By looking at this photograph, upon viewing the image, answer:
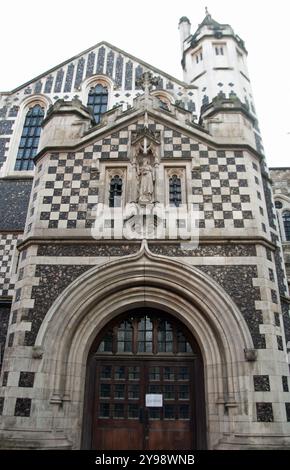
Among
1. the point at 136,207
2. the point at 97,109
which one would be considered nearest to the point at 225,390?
the point at 136,207

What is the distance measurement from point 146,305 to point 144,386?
1787mm

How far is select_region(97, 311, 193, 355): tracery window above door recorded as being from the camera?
831 centimetres

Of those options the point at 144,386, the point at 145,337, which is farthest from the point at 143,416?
the point at 145,337

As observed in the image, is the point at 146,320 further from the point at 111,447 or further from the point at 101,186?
the point at 101,186

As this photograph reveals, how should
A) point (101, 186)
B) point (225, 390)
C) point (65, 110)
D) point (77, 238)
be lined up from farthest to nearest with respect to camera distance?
point (65, 110), point (101, 186), point (77, 238), point (225, 390)

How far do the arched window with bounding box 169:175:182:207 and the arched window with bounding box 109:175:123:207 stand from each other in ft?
4.36

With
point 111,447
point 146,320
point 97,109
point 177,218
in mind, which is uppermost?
point 97,109

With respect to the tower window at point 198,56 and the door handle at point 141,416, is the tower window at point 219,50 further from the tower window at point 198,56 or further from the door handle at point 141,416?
the door handle at point 141,416

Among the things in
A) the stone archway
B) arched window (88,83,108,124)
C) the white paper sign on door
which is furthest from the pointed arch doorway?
arched window (88,83,108,124)

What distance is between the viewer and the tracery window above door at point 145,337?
27.3 feet

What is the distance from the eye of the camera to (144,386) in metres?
7.94

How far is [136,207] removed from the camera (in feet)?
28.7

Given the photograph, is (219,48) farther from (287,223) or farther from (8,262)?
(8,262)
